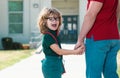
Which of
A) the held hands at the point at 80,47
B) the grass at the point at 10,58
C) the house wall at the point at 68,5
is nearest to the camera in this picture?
the held hands at the point at 80,47

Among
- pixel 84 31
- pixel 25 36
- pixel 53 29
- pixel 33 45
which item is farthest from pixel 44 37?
pixel 25 36

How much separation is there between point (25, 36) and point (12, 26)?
5.79 ft

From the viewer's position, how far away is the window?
126 feet

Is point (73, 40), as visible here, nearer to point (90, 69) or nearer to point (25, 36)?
point (25, 36)

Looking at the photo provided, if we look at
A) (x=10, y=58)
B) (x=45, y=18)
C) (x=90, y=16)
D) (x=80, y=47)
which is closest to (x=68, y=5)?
(x=10, y=58)

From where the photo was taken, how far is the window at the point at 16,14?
3841 centimetres

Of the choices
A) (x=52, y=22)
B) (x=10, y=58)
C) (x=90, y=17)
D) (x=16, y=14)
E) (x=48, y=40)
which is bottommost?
(x=10, y=58)

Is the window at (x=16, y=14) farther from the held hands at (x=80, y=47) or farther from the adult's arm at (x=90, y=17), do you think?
the adult's arm at (x=90, y=17)

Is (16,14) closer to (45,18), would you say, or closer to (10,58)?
(10,58)

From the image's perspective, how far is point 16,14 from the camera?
38562 millimetres

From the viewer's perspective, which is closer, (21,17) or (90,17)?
(90,17)

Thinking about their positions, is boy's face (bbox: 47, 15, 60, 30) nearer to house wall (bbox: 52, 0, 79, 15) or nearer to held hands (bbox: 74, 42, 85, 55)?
held hands (bbox: 74, 42, 85, 55)

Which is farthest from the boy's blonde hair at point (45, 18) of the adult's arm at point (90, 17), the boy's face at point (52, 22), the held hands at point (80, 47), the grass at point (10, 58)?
the grass at point (10, 58)

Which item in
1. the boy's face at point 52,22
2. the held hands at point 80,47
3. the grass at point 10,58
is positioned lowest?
the grass at point 10,58
